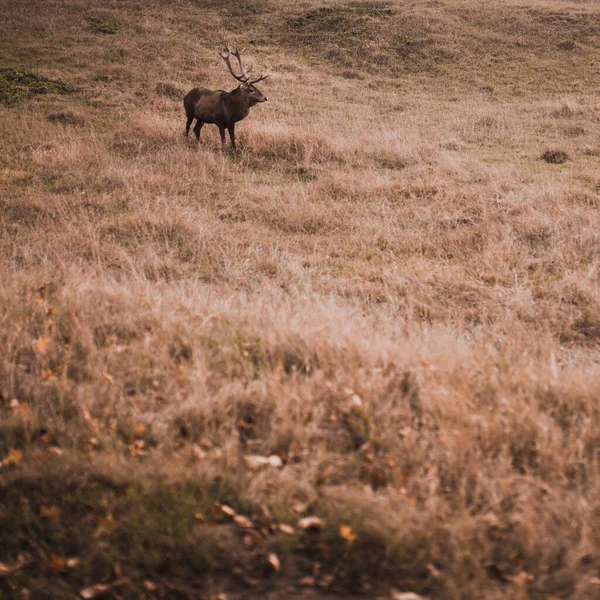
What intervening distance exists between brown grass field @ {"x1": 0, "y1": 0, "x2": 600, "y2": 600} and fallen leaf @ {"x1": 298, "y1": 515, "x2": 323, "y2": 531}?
1.4 inches

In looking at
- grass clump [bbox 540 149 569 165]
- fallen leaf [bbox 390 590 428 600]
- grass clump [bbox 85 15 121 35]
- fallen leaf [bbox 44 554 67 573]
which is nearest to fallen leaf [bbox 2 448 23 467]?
fallen leaf [bbox 44 554 67 573]

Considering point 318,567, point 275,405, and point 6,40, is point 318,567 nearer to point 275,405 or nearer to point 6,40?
point 275,405

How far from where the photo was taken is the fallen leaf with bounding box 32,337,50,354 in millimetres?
3896

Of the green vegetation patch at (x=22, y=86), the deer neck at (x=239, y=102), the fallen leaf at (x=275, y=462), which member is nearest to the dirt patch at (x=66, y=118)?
the green vegetation patch at (x=22, y=86)

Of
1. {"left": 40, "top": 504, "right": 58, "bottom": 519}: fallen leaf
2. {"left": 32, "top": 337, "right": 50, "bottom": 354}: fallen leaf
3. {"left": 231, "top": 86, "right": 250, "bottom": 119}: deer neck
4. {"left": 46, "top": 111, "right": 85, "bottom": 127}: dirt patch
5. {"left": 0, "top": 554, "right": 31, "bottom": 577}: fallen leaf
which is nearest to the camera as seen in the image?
{"left": 0, "top": 554, "right": 31, "bottom": 577}: fallen leaf

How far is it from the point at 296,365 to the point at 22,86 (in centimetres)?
1593

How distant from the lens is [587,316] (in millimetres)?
5250

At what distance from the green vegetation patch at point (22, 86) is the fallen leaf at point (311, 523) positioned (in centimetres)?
1559

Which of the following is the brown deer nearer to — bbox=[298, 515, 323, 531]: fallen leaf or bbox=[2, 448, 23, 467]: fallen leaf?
bbox=[2, 448, 23, 467]: fallen leaf

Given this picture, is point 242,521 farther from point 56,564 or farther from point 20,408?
point 20,408

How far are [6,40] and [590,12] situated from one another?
28.4 meters

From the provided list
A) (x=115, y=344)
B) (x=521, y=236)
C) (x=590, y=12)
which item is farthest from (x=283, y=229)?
(x=590, y=12)

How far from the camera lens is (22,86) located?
51.3 feet

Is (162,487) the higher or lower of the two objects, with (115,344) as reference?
lower
